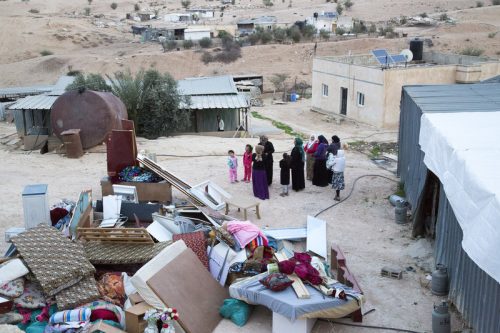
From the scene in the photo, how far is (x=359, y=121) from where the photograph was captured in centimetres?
2825

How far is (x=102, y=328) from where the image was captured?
7.16 metres

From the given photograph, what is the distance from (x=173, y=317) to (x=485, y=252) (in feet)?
12.9

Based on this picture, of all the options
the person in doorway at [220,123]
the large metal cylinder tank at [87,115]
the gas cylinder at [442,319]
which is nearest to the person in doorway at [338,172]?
the gas cylinder at [442,319]

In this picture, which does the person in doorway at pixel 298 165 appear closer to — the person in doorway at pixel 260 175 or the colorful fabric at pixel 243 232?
the person in doorway at pixel 260 175

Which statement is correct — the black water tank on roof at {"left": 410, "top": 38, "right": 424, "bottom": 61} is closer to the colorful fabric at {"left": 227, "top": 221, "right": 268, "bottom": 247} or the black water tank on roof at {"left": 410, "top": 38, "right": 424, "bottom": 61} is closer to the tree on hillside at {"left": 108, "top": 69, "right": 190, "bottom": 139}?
the tree on hillside at {"left": 108, "top": 69, "right": 190, "bottom": 139}

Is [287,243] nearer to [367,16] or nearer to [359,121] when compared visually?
[359,121]

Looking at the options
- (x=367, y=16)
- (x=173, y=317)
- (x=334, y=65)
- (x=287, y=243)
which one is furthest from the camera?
(x=367, y=16)

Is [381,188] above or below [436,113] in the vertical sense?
below

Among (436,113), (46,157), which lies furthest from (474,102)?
(46,157)

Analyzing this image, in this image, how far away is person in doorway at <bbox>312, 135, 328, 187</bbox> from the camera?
13828 mm

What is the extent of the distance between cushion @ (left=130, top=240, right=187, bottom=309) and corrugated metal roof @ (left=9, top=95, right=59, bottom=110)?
14648 millimetres

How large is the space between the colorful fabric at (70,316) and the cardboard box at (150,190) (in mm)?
5309

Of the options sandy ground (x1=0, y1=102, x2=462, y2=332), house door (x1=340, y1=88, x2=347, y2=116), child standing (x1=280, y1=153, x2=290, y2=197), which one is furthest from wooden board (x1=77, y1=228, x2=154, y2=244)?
house door (x1=340, y1=88, x2=347, y2=116)

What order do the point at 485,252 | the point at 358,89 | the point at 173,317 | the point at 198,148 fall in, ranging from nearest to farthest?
1. the point at 485,252
2. the point at 173,317
3. the point at 198,148
4. the point at 358,89
